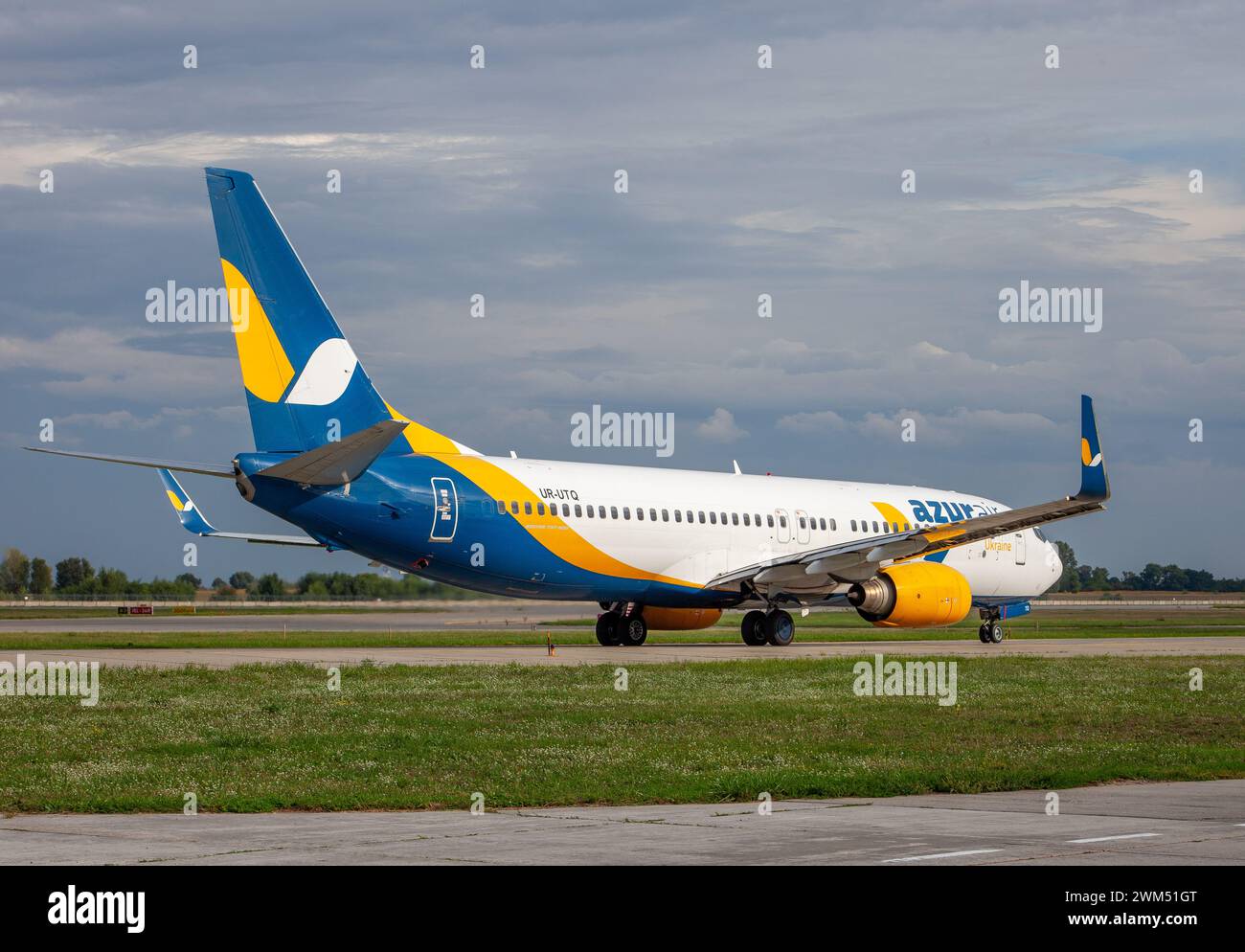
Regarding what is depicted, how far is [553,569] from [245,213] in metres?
11.0

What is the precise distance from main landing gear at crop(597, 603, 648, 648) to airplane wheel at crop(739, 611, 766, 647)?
282 centimetres

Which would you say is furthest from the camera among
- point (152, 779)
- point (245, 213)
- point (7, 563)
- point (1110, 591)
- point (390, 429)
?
point (1110, 591)

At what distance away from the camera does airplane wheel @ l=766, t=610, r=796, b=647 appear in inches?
1614

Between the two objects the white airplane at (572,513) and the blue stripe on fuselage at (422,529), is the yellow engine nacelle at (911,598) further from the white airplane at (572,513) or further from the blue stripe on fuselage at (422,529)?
the blue stripe on fuselage at (422,529)

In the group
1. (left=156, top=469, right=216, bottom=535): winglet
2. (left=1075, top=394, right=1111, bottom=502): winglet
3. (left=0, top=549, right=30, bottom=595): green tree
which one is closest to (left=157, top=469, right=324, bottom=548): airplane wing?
(left=156, top=469, right=216, bottom=535): winglet

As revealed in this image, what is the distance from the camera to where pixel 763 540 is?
42.3 m

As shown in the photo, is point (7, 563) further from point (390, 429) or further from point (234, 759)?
point (234, 759)

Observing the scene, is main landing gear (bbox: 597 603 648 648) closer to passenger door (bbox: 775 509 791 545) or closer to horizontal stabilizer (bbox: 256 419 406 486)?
passenger door (bbox: 775 509 791 545)

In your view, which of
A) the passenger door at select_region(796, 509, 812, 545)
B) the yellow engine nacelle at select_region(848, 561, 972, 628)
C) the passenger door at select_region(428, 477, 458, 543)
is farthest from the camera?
the passenger door at select_region(796, 509, 812, 545)

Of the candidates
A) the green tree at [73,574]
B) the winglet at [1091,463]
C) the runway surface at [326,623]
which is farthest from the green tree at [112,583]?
the winglet at [1091,463]

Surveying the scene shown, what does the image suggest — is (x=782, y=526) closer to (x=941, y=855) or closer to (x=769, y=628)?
(x=769, y=628)

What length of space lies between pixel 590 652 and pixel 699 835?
25609mm

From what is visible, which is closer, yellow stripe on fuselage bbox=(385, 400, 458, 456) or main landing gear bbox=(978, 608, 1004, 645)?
yellow stripe on fuselage bbox=(385, 400, 458, 456)
